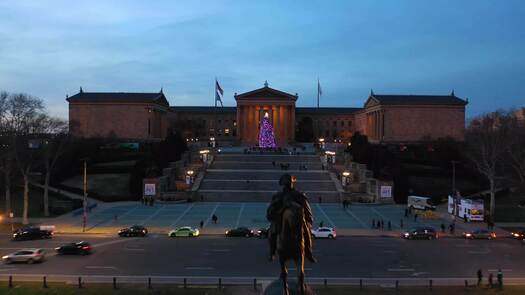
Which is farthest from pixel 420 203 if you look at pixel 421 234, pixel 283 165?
pixel 283 165

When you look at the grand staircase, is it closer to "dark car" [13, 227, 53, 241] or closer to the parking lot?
the parking lot

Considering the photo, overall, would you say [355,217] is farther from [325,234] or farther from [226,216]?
[226,216]

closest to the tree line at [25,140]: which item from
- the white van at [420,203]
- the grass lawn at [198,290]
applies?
the grass lawn at [198,290]

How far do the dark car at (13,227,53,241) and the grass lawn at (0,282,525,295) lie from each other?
15746 mm

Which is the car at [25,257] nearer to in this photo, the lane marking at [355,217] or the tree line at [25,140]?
the tree line at [25,140]

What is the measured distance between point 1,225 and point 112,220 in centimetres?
1012

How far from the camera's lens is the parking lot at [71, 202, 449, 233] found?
47550mm

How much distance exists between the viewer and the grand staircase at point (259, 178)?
66.4m

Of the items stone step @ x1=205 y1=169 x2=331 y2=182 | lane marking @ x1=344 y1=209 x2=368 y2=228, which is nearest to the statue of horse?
lane marking @ x1=344 y1=209 x2=368 y2=228

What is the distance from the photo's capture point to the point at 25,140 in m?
56.0

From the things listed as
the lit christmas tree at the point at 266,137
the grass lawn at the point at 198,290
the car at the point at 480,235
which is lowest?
the car at the point at 480,235

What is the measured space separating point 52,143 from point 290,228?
53242 millimetres

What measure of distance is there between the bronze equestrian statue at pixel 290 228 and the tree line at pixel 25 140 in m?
46.3

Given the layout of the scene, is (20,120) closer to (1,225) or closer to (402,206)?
(1,225)
